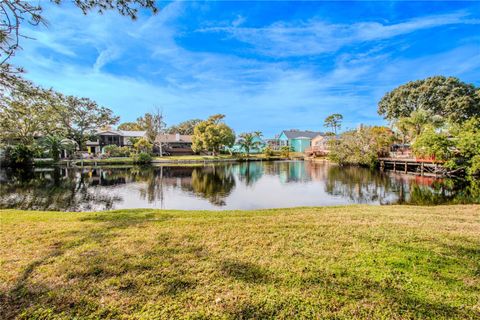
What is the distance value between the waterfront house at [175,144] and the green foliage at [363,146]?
29504 millimetres

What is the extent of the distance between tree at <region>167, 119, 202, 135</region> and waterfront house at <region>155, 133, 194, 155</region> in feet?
47.2

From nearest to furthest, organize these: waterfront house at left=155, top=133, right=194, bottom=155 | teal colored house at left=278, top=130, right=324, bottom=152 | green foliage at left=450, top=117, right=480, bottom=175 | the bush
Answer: green foliage at left=450, top=117, right=480, bottom=175 → the bush → waterfront house at left=155, top=133, right=194, bottom=155 → teal colored house at left=278, top=130, right=324, bottom=152

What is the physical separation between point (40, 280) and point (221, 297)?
88.5 inches

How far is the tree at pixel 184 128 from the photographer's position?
214ft

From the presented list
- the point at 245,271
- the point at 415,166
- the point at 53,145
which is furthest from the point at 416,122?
the point at 53,145

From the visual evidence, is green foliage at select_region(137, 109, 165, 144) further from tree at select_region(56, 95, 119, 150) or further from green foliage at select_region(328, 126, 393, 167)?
green foliage at select_region(328, 126, 393, 167)

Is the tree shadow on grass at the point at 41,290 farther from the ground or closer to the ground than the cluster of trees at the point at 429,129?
closer to the ground

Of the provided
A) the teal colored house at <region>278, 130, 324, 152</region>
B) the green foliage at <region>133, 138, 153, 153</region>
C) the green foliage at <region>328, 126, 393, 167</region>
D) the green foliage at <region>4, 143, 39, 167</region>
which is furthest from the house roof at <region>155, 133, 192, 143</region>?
the green foliage at <region>328, 126, 393, 167</region>

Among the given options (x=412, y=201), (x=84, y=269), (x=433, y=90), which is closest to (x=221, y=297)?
(x=84, y=269)

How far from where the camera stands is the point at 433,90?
36656mm

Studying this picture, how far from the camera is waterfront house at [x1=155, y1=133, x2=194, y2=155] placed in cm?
4797

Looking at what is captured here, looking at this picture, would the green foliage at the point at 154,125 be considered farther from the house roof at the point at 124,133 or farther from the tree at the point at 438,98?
the tree at the point at 438,98

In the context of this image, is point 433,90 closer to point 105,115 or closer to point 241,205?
point 241,205

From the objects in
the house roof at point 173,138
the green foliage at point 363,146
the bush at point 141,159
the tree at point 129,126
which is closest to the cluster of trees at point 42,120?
the bush at point 141,159
